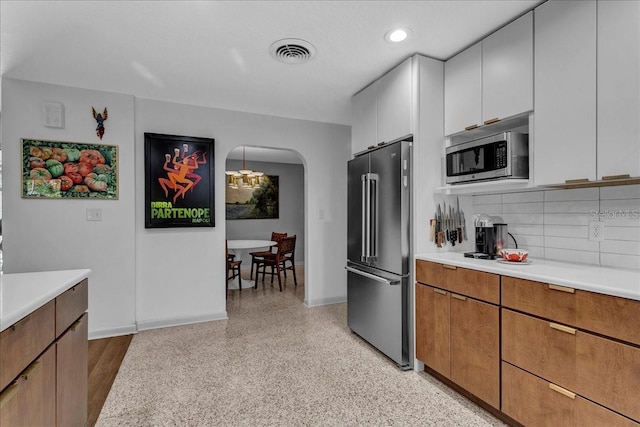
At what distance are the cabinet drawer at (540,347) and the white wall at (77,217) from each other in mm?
3382

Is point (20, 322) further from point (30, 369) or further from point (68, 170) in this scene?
point (68, 170)

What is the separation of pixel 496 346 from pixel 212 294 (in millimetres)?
2968

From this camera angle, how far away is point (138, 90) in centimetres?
332

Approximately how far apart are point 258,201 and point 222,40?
531cm

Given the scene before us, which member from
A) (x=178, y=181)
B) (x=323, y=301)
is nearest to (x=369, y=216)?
(x=323, y=301)

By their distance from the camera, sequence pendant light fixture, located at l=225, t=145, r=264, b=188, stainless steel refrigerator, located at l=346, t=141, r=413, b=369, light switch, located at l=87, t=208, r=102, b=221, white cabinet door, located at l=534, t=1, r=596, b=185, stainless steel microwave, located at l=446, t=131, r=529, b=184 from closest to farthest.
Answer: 1. white cabinet door, located at l=534, t=1, r=596, b=185
2. stainless steel microwave, located at l=446, t=131, r=529, b=184
3. stainless steel refrigerator, located at l=346, t=141, r=413, b=369
4. light switch, located at l=87, t=208, r=102, b=221
5. pendant light fixture, located at l=225, t=145, r=264, b=188

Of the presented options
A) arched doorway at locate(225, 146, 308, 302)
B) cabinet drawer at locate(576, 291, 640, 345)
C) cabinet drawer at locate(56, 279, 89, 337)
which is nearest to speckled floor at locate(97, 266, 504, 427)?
cabinet drawer at locate(56, 279, 89, 337)

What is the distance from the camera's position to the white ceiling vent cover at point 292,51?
2.44 meters

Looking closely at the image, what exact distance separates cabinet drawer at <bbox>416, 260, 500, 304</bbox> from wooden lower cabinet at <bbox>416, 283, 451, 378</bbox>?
0.22 feet

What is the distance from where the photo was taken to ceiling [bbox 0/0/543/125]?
203 cm

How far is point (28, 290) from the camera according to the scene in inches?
54.9

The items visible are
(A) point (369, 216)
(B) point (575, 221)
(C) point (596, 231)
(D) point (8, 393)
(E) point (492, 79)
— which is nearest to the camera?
(D) point (8, 393)

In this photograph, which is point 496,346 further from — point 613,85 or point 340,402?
point 613,85

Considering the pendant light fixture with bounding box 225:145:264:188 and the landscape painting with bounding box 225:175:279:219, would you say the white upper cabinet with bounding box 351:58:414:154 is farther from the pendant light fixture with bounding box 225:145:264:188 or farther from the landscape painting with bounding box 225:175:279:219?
the landscape painting with bounding box 225:175:279:219
